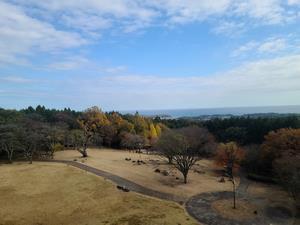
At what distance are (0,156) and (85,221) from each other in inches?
1487

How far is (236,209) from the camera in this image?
26.9 m

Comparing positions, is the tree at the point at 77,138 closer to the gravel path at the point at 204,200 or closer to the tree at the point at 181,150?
the gravel path at the point at 204,200

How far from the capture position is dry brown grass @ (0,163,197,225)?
936 inches

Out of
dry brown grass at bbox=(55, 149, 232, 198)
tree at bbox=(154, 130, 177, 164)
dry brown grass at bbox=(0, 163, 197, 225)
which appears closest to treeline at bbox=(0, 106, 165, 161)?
dry brown grass at bbox=(55, 149, 232, 198)

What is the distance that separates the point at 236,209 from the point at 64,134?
40.1 m

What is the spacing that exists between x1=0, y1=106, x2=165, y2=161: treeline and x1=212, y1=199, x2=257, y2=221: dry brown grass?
30.5m

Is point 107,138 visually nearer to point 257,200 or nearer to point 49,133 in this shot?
point 49,133

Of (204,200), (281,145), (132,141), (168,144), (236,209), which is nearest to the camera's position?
(236,209)

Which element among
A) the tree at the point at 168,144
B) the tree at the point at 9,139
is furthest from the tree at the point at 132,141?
the tree at the point at 9,139

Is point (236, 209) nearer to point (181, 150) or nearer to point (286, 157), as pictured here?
point (286, 157)

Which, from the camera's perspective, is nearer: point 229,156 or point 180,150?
point 180,150

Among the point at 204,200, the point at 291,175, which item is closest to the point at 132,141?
the point at 204,200

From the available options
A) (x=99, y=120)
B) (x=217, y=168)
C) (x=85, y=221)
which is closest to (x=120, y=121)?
(x=99, y=120)

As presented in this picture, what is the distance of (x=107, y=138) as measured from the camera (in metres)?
70.8
